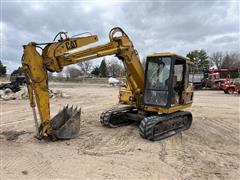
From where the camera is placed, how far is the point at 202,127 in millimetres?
8570

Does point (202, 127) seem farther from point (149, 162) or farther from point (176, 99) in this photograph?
point (149, 162)

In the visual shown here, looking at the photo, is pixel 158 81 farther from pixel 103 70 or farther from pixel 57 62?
pixel 103 70

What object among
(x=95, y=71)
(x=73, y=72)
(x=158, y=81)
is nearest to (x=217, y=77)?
(x=158, y=81)

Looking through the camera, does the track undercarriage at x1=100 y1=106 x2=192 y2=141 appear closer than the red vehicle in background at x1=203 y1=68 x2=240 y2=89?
Yes

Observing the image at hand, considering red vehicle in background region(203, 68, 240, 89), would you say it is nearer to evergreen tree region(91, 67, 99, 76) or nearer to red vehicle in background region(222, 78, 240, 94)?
red vehicle in background region(222, 78, 240, 94)

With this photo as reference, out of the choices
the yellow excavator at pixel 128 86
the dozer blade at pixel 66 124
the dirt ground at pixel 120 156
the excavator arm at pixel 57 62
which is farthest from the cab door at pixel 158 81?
the dozer blade at pixel 66 124

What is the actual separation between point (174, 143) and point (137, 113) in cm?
200

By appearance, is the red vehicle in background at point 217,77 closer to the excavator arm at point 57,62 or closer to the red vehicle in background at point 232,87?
the red vehicle in background at point 232,87

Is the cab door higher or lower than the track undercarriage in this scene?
higher

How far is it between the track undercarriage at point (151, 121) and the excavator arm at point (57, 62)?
163cm

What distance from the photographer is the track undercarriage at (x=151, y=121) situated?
22.0 ft

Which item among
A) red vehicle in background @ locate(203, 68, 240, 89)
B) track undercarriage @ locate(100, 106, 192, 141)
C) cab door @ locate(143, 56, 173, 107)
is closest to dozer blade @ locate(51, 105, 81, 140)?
track undercarriage @ locate(100, 106, 192, 141)

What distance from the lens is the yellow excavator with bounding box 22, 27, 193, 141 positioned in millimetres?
6102

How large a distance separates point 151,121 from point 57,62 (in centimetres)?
274
